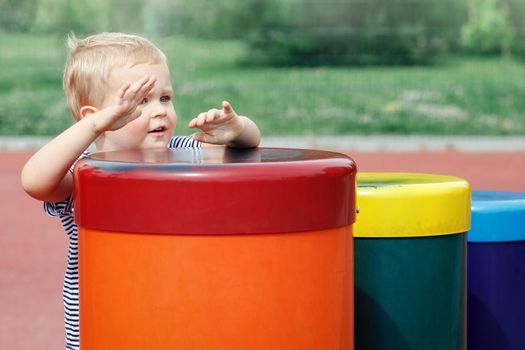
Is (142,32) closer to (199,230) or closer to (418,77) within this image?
(418,77)

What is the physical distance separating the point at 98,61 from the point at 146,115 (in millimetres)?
192

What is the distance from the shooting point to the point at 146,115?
286 cm

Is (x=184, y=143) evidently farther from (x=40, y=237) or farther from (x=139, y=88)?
(x=40, y=237)

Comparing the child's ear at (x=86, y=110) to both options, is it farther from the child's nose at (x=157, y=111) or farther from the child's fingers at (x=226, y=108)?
the child's fingers at (x=226, y=108)

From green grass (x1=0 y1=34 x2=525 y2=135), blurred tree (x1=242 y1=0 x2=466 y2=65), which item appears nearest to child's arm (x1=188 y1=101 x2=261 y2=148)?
green grass (x1=0 y1=34 x2=525 y2=135)

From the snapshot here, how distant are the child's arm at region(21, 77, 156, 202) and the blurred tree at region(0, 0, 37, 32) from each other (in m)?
17.2

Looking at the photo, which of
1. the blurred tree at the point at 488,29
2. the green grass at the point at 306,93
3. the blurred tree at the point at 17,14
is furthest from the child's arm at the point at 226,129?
the blurred tree at the point at 488,29

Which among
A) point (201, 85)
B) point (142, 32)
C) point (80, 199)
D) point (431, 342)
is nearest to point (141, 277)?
point (80, 199)

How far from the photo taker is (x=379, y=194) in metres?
2.90

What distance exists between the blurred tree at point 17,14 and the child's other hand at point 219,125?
16997mm

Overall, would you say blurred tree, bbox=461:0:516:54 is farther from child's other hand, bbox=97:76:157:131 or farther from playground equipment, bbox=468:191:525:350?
child's other hand, bbox=97:76:157:131

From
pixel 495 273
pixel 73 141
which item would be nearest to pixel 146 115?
pixel 73 141

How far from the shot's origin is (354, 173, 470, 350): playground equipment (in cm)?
289

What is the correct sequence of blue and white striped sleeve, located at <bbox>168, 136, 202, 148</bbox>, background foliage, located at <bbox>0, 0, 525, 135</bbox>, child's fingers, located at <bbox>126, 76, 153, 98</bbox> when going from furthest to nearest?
background foliage, located at <bbox>0, 0, 525, 135</bbox>, blue and white striped sleeve, located at <bbox>168, 136, 202, 148</bbox>, child's fingers, located at <bbox>126, 76, 153, 98</bbox>
